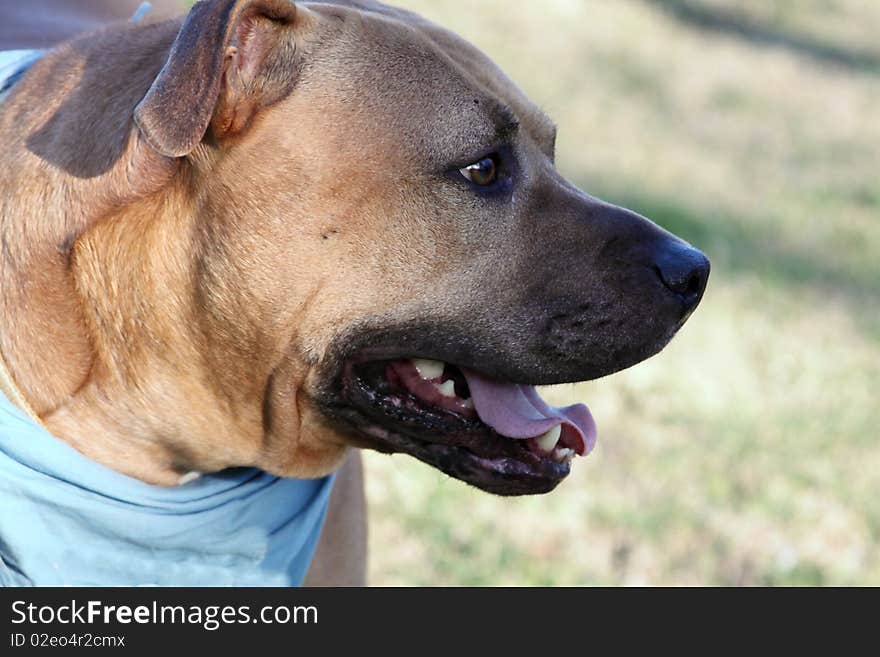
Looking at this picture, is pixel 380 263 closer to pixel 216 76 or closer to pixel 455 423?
pixel 455 423

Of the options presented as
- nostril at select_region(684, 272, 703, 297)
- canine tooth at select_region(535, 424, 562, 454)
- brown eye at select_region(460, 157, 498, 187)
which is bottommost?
canine tooth at select_region(535, 424, 562, 454)

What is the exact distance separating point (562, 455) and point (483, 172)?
2.42 ft

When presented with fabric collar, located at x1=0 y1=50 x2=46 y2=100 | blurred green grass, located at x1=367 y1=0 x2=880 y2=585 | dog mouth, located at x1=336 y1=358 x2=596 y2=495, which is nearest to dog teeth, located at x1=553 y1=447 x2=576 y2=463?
dog mouth, located at x1=336 y1=358 x2=596 y2=495

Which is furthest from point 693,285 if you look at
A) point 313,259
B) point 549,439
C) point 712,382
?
point 712,382

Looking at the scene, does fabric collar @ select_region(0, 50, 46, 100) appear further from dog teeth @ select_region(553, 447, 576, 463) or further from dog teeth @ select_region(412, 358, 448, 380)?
dog teeth @ select_region(553, 447, 576, 463)

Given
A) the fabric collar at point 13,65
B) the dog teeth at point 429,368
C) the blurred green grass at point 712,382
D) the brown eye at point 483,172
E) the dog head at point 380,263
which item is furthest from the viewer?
the blurred green grass at point 712,382

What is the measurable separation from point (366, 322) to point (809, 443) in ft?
12.0

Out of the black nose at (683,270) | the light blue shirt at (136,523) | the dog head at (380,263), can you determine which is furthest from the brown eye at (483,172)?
the light blue shirt at (136,523)

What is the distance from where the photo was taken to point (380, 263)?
2.67 metres

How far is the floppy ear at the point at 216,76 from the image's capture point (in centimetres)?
240

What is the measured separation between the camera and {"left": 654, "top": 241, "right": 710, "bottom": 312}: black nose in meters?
2.81

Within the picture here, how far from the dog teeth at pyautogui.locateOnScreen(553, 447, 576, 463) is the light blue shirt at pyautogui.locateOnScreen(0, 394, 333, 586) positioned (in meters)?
0.77

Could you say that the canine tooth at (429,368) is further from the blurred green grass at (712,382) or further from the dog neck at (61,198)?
the blurred green grass at (712,382)
